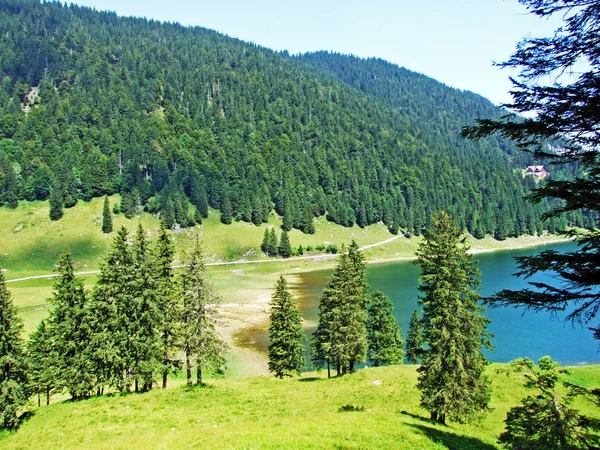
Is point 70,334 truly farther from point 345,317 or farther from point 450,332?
point 450,332

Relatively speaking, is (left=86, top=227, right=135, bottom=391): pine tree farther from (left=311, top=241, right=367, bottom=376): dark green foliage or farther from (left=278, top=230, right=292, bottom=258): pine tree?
(left=278, top=230, right=292, bottom=258): pine tree

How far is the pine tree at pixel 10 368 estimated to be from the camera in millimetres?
29406

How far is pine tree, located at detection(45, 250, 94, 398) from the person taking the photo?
34.7 metres

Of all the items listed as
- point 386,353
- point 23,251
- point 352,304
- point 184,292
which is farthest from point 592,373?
point 23,251

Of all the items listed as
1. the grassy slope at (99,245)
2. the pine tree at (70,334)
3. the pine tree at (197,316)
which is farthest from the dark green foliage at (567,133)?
the grassy slope at (99,245)

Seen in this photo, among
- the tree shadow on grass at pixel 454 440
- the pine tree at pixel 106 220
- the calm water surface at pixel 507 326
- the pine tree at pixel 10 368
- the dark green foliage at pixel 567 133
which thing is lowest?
the calm water surface at pixel 507 326

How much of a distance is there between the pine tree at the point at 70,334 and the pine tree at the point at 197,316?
8.68 meters

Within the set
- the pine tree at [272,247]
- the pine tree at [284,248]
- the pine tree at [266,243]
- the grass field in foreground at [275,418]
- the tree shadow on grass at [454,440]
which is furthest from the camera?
the pine tree at [266,243]

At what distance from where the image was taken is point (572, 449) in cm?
1488

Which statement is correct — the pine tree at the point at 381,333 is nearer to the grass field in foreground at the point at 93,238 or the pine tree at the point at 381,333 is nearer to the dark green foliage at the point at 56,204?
the grass field in foreground at the point at 93,238

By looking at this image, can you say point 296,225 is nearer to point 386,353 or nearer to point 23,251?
point 23,251

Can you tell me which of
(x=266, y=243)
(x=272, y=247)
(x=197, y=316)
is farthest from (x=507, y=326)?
(x=266, y=243)

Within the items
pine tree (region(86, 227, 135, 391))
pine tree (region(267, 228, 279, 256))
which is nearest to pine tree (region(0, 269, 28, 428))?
pine tree (region(86, 227, 135, 391))

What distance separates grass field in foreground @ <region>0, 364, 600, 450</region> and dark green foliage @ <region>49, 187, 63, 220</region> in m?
142
